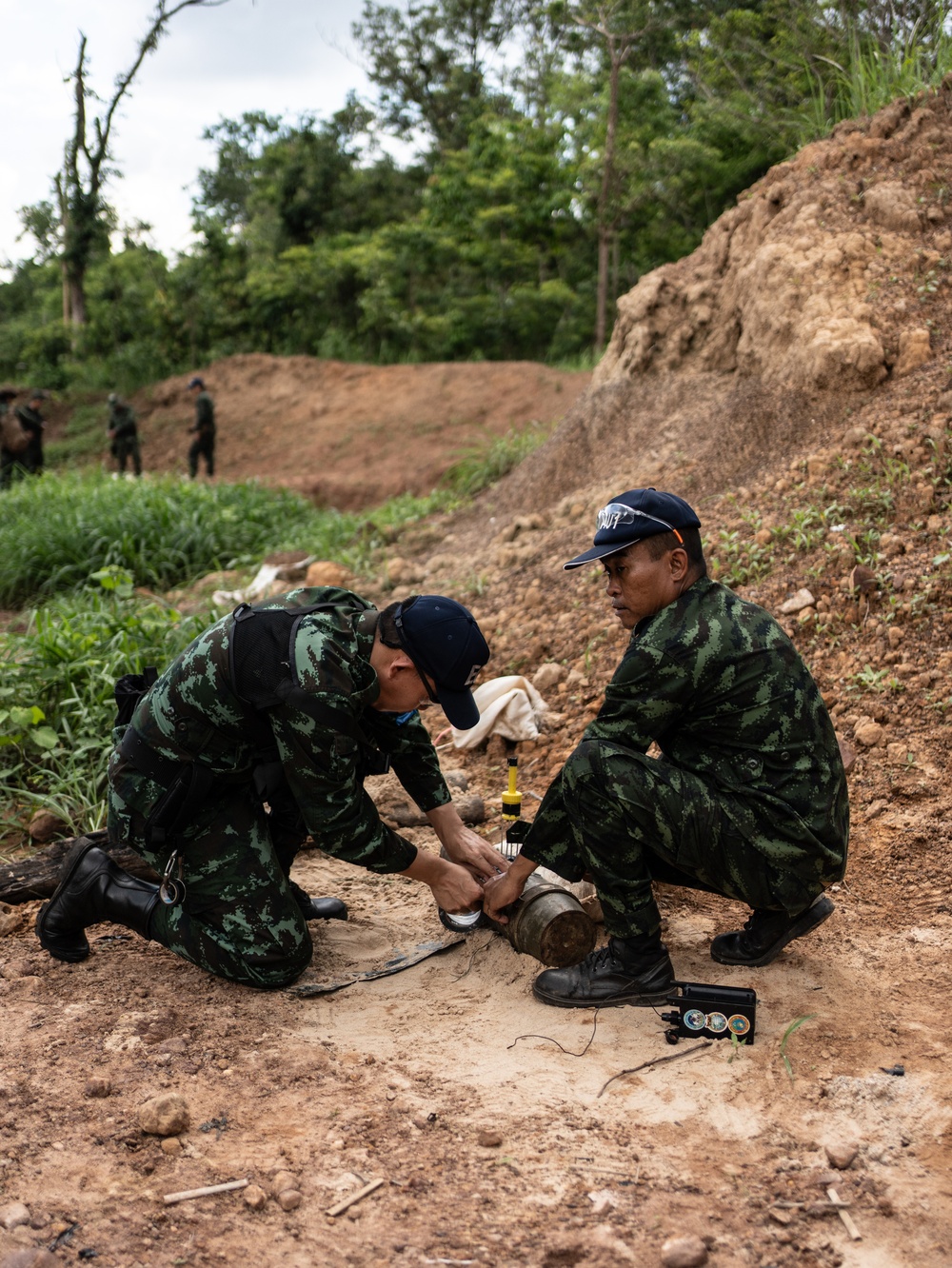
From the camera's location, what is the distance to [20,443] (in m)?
12.3

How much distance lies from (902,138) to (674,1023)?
6.06 metres

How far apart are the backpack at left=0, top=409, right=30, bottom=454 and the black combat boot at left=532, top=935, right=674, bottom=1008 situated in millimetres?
11526

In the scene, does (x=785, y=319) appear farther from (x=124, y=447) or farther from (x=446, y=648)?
(x=124, y=447)

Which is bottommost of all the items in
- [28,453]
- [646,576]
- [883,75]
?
[646,576]

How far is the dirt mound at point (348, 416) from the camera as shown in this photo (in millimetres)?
12734

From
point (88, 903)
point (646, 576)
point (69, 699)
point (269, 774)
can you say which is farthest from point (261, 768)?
point (69, 699)

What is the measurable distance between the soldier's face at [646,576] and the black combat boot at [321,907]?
1523 mm

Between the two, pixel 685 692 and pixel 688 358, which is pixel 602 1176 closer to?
pixel 685 692

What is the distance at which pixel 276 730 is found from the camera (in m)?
2.70

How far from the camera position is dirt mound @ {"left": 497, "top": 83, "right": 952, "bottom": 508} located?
5777mm

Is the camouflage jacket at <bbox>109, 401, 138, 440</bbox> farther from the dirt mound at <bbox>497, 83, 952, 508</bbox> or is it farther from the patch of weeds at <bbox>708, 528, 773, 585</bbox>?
the patch of weeds at <bbox>708, 528, 773, 585</bbox>

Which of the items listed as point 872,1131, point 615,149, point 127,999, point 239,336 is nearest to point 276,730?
point 127,999

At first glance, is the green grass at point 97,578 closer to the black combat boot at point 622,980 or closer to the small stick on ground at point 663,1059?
the black combat boot at point 622,980

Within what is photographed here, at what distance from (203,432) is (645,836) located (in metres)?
12.5
